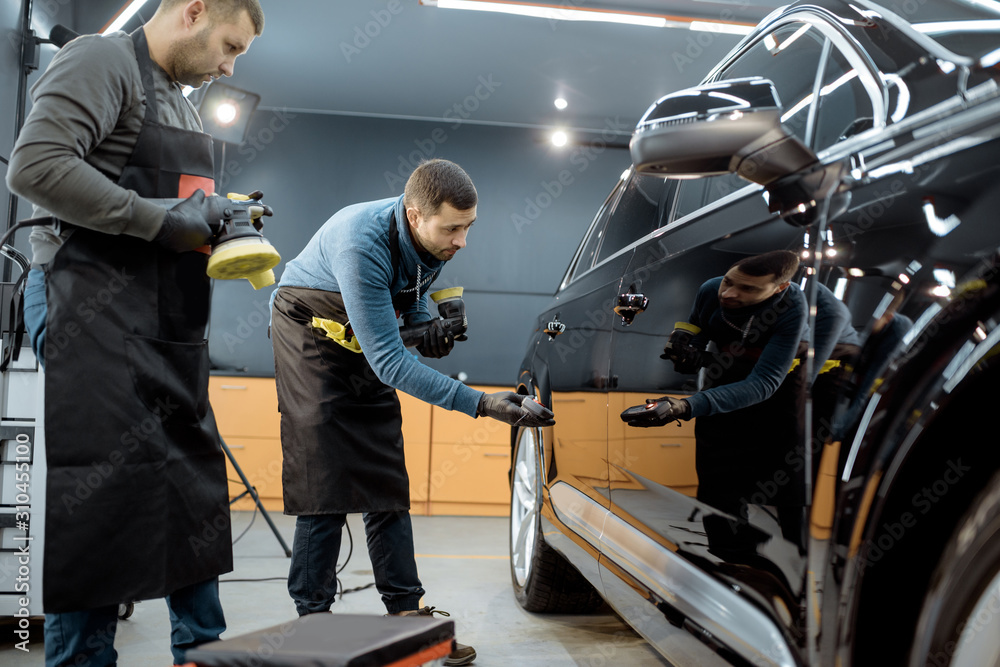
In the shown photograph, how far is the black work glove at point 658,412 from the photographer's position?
1149 millimetres

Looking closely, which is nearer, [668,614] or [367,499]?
[668,614]

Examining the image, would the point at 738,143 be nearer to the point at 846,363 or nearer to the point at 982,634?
the point at 846,363

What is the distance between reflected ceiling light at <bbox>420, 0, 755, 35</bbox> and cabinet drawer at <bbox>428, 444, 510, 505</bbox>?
8.41 ft

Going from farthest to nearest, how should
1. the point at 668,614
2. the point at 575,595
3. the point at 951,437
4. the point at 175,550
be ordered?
1. the point at 575,595
2. the point at 175,550
3. the point at 668,614
4. the point at 951,437

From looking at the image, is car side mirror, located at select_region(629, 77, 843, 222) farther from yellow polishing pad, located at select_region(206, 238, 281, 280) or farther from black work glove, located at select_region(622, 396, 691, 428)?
yellow polishing pad, located at select_region(206, 238, 281, 280)

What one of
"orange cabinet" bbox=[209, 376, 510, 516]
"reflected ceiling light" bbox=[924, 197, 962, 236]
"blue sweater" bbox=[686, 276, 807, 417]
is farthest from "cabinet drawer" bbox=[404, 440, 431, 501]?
"reflected ceiling light" bbox=[924, 197, 962, 236]

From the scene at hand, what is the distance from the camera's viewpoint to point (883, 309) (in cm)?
78

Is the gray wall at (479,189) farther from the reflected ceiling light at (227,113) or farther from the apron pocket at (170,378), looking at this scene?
the apron pocket at (170,378)

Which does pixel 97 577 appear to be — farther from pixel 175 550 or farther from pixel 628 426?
pixel 628 426

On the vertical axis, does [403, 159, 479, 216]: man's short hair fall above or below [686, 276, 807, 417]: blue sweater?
above

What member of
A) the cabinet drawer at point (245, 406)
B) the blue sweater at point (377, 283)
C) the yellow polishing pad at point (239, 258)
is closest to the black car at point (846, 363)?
the blue sweater at point (377, 283)

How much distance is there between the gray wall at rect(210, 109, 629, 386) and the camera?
5453 millimetres

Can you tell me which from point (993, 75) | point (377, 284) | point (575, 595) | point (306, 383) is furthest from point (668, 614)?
point (575, 595)

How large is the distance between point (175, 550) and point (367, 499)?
0.58 meters
